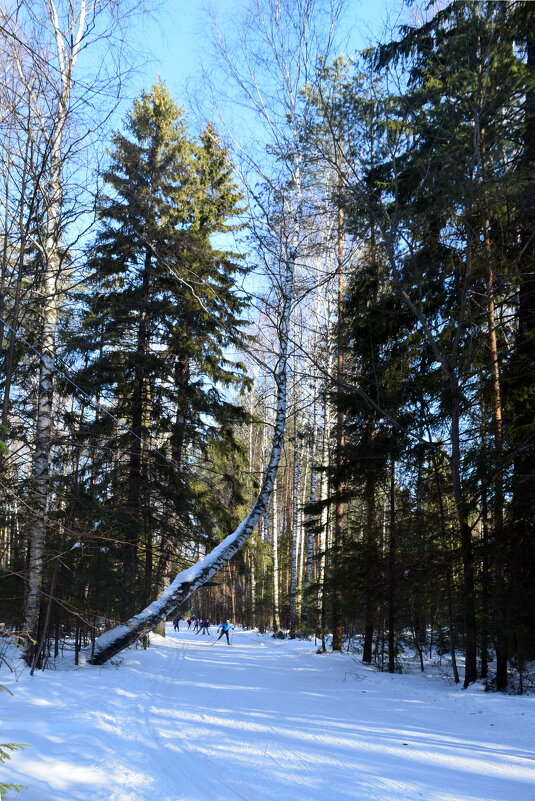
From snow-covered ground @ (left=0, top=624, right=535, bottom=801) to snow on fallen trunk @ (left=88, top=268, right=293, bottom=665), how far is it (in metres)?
0.78

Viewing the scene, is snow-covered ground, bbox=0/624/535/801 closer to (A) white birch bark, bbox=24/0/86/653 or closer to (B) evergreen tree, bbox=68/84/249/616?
(A) white birch bark, bbox=24/0/86/653

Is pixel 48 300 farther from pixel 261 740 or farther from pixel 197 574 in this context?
pixel 261 740

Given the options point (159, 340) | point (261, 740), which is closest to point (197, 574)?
point (261, 740)

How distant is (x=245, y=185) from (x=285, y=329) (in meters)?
3.05

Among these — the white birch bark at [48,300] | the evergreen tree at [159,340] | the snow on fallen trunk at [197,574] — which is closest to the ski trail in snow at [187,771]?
the white birch bark at [48,300]

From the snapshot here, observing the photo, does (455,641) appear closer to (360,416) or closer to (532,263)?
(360,416)

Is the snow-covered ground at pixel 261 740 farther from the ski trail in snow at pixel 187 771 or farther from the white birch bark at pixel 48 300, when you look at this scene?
the white birch bark at pixel 48 300

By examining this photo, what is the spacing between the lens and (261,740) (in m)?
6.08

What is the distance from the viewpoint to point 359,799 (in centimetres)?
428

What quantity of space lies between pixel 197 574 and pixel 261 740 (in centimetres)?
505

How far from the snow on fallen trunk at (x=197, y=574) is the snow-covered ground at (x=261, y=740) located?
2.55 ft

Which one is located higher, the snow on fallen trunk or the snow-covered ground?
the snow on fallen trunk

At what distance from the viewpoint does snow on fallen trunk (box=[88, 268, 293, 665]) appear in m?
10.7

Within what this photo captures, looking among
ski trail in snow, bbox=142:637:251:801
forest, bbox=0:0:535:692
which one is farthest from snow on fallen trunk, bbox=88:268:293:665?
ski trail in snow, bbox=142:637:251:801
